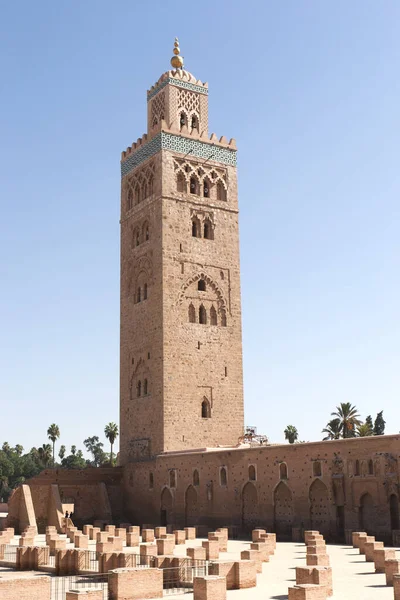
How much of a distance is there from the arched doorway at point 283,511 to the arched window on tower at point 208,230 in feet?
45.0

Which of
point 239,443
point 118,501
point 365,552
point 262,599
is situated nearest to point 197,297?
point 239,443

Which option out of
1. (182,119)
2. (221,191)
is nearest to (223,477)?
(221,191)

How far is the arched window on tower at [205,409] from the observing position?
3378 centimetres

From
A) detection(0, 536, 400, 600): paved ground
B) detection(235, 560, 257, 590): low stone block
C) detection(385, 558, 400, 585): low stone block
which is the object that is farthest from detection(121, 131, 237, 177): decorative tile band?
detection(385, 558, 400, 585): low stone block

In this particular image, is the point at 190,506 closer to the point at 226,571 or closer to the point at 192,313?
the point at 192,313

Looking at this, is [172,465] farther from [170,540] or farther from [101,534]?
[170,540]

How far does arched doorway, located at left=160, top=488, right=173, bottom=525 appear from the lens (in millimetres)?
31359

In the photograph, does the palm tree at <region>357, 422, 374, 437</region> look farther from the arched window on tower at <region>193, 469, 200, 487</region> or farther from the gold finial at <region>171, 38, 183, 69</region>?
the gold finial at <region>171, 38, 183, 69</region>

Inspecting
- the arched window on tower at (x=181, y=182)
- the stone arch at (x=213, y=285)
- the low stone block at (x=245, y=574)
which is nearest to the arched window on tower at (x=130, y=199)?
the arched window on tower at (x=181, y=182)

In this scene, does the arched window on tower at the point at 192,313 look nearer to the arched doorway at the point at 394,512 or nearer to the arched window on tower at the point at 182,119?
the arched window on tower at the point at 182,119

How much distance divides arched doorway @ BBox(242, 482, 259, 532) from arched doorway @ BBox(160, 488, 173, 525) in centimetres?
450

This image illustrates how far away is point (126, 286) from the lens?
37156 millimetres

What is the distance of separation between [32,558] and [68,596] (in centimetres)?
842

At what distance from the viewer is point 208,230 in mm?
36375
